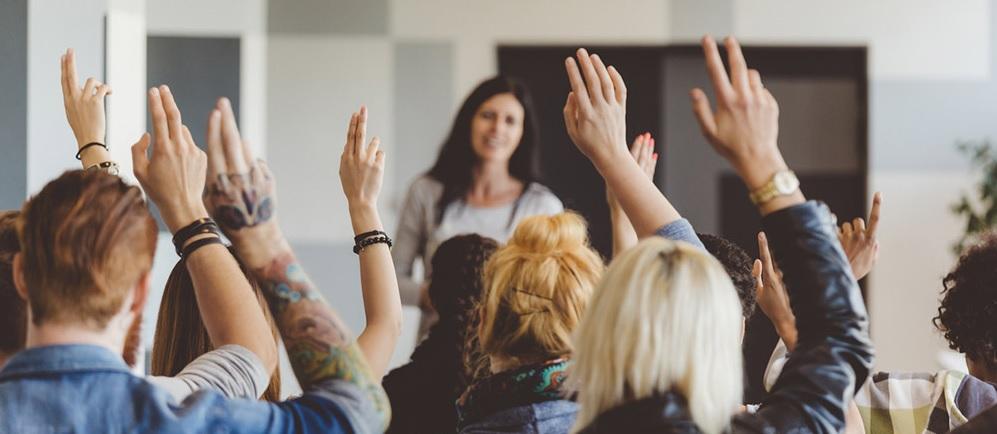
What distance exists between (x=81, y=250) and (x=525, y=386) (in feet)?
2.35

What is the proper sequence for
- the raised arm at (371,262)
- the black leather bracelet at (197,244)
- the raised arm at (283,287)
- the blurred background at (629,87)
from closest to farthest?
the raised arm at (283,287)
the black leather bracelet at (197,244)
the raised arm at (371,262)
the blurred background at (629,87)

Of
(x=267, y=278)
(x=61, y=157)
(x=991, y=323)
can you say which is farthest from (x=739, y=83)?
(x=61, y=157)

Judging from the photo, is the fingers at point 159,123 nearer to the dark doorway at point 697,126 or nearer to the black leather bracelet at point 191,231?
the black leather bracelet at point 191,231

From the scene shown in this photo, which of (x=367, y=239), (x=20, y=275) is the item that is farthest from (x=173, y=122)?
(x=367, y=239)

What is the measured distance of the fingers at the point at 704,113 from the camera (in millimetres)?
1081

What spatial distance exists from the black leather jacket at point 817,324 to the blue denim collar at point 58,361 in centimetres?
48

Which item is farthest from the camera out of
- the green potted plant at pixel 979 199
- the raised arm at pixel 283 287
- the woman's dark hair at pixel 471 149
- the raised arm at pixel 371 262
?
the green potted plant at pixel 979 199

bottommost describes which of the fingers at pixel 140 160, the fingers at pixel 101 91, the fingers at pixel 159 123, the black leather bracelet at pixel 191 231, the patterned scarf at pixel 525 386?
the patterned scarf at pixel 525 386

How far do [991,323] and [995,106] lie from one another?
375 cm

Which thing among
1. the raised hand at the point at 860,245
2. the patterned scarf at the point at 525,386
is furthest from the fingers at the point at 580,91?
the raised hand at the point at 860,245

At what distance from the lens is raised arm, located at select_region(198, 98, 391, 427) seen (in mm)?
1059

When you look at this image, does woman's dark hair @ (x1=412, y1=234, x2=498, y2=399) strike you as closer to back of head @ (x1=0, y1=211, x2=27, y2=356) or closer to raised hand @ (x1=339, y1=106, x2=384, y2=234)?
raised hand @ (x1=339, y1=106, x2=384, y2=234)

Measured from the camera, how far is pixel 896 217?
509 cm

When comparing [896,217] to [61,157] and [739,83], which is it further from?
[739,83]
